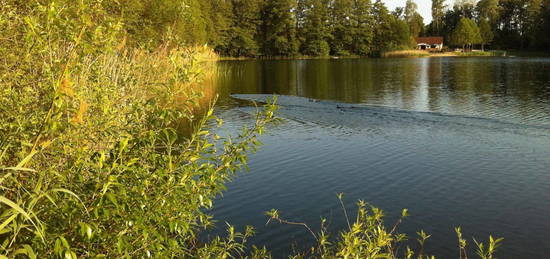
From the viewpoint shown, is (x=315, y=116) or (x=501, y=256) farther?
(x=315, y=116)

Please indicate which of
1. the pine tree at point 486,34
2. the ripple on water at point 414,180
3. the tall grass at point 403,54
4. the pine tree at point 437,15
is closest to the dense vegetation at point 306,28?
the tall grass at point 403,54

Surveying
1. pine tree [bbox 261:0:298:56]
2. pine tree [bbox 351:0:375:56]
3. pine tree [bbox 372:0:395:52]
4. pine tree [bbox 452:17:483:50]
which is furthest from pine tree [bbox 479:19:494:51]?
pine tree [bbox 261:0:298:56]

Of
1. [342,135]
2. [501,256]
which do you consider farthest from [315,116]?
[501,256]

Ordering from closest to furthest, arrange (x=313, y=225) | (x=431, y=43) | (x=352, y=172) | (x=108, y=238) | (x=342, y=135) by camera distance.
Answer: (x=108, y=238) < (x=313, y=225) < (x=352, y=172) < (x=342, y=135) < (x=431, y=43)

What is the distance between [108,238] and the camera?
402cm

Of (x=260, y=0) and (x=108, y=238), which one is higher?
(x=260, y=0)

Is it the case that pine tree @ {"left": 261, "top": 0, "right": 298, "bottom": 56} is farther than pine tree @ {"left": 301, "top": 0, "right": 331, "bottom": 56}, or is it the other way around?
Answer: pine tree @ {"left": 301, "top": 0, "right": 331, "bottom": 56}

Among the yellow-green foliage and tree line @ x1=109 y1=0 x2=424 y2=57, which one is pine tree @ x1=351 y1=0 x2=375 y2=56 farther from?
the yellow-green foliage

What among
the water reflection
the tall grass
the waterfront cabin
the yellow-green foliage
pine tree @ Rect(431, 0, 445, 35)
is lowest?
the water reflection

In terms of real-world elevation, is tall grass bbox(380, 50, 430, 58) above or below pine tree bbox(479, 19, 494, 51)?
below

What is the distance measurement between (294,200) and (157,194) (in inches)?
348

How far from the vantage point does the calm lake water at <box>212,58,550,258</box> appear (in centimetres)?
1098

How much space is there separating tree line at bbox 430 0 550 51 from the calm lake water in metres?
106

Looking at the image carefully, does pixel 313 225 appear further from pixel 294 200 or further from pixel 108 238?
pixel 108 238
